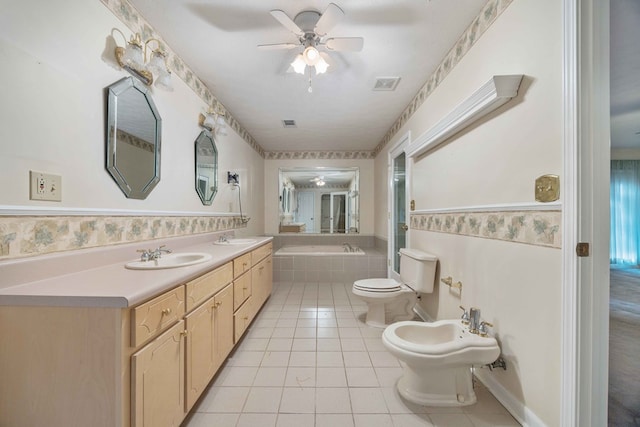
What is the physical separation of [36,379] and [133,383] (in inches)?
12.2

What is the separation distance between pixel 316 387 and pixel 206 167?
6.75ft

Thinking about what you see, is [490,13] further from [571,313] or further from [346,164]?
[346,164]

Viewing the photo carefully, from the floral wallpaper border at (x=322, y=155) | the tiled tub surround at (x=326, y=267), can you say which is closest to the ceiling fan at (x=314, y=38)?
the tiled tub surround at (x=326, y=267)

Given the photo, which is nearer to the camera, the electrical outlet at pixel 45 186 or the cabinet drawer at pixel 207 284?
the electrical outlet at pixel 45 186

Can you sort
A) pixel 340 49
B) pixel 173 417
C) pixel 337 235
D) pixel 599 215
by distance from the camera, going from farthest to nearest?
pixel 337 235 → pixel 340 49 → pixel 173 417 → pixel 599 215

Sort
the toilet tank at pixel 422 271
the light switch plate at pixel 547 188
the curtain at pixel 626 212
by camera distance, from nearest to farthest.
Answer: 1. the light switch plate at pixel 547 188
2. the toilet tank at pixel 422 271
3. the curtain at pixel 626 212

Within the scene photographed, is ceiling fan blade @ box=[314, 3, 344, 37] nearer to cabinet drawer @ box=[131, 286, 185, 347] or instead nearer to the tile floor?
cabinet drawer @ box=[131, 286, 185, 347]

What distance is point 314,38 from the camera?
1.68 m

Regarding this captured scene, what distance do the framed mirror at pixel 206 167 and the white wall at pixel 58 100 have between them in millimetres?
633

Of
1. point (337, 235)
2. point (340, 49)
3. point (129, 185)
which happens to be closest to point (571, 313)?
point (340, 49)

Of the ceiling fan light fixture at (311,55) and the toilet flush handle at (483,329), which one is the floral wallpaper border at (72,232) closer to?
the ceiling fan light fixture at (311,55)

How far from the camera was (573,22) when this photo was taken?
3.34 ft

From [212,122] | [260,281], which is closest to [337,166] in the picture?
[212,122]

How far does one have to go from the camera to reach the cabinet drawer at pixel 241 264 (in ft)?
6.18
